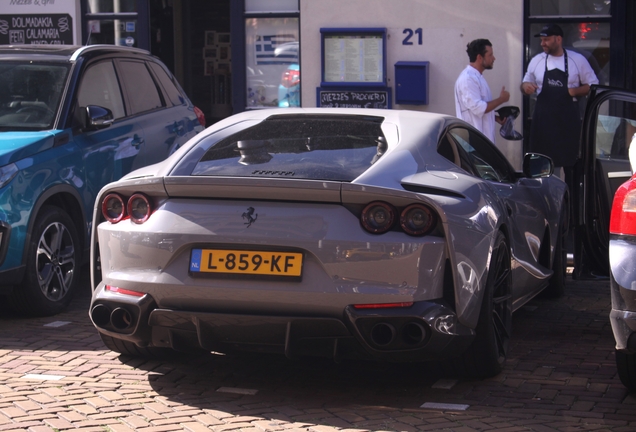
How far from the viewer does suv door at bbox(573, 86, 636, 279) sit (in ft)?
21.1

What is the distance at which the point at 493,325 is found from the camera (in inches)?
197

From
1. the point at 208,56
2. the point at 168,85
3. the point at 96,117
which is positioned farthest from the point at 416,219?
the point at 208,56

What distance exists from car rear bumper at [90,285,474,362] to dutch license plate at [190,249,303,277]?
0.66ft

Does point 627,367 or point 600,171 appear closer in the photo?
point 627,367

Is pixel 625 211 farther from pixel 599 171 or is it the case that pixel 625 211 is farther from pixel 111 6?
pixel 111 6

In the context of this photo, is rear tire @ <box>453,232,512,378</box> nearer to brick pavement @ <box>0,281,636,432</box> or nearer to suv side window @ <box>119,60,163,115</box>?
brick pavement @ <box>0,281,636,432</box>

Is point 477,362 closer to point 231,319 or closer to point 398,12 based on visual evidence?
point 231,319

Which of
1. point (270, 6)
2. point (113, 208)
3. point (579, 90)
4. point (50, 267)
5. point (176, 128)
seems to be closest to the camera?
point (113, 208)

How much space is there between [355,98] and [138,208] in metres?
8.51

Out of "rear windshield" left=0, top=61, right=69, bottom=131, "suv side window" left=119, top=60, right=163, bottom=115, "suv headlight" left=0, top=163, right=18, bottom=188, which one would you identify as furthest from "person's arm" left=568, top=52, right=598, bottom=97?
"suv headlight" left=0, top=163, right=18, bottom=188

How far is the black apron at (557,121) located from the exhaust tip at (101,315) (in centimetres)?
628

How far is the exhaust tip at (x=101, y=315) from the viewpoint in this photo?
483 centimetres

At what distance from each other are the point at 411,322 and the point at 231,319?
2.70ft

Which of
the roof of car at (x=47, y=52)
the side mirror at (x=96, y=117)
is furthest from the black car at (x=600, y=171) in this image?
the roof of car at (x=47, y=52)
